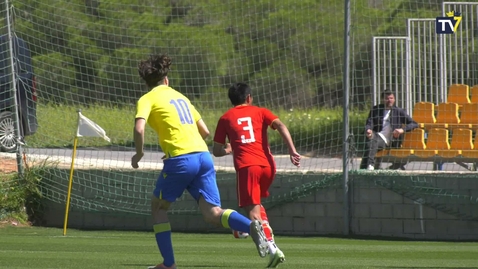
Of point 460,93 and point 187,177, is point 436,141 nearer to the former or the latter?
point 460,93

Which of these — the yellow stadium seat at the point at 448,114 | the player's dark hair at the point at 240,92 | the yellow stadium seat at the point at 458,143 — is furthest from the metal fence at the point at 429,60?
the player's dark hair at the point at 240,92

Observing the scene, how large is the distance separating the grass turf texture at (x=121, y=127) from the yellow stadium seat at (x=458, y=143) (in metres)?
1.49

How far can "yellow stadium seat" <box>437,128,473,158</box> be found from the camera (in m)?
16.0

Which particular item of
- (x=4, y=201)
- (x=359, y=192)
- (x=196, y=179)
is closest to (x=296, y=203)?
(x=359, y=192)

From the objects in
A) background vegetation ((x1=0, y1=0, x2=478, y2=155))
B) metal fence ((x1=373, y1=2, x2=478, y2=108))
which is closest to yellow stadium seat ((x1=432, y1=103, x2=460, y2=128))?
metal fence ((x1=373, y1=2, x2=478, y2=108))

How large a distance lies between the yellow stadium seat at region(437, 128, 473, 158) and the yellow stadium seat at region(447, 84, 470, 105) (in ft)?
3.38

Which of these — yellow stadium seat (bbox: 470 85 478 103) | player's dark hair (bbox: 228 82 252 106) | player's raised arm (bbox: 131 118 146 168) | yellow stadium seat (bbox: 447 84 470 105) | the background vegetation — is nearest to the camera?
player's raised arm (bbox: 131 118 146 168)

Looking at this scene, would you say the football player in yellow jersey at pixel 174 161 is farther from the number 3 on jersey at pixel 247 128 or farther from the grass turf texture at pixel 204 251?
the number 3 on jersey at pixel 247 128

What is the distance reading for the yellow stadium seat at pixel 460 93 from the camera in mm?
17219

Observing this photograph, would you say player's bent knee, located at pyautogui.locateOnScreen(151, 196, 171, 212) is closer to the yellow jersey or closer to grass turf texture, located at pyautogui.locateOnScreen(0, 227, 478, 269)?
the yellow jersey

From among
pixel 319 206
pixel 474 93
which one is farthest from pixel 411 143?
pixel 474 93

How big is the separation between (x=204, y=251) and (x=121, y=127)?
5915 mm

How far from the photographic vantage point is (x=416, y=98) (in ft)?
57.5

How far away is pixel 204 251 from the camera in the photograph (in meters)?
12.0
